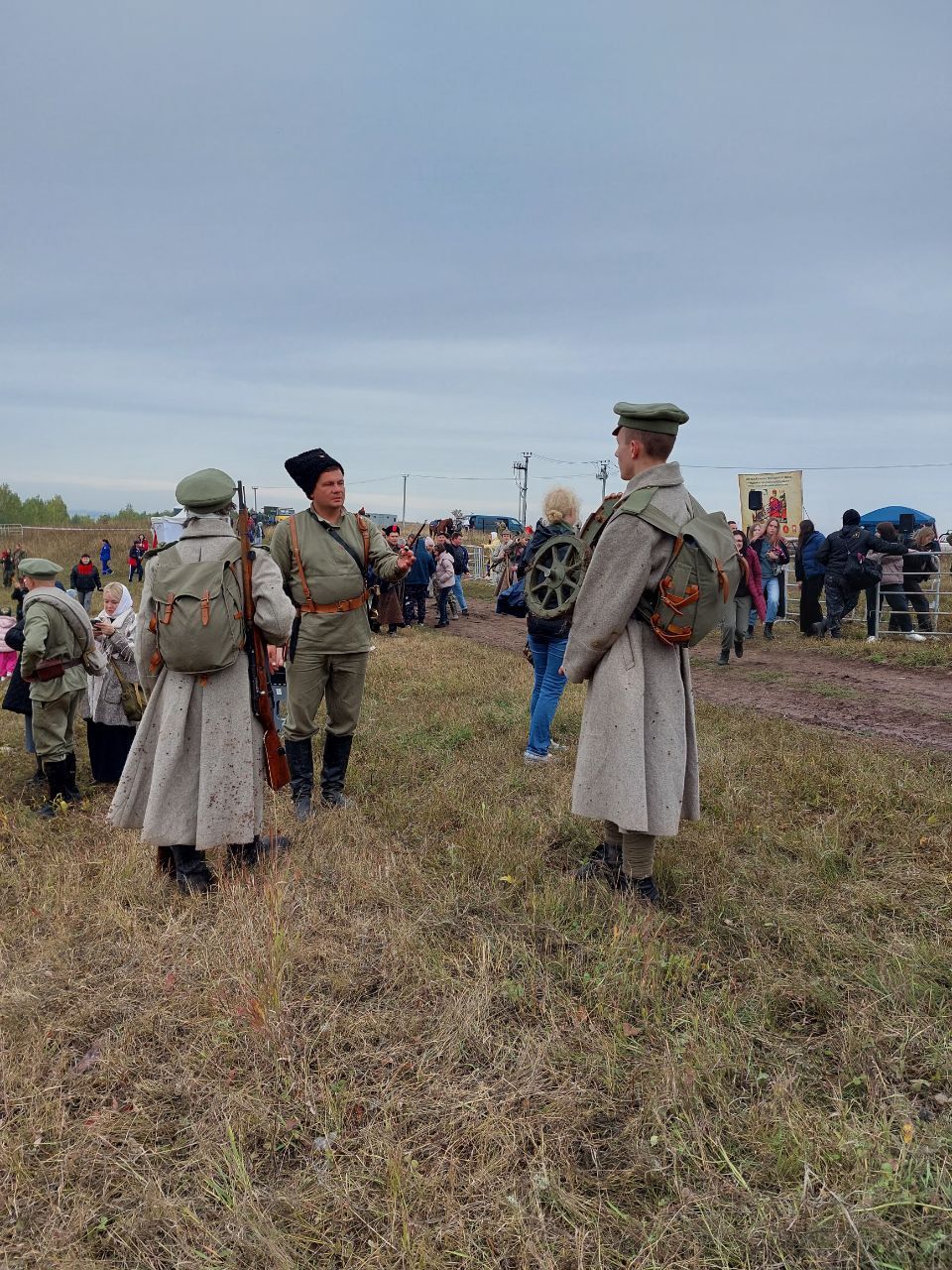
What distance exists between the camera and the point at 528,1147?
2.45 m

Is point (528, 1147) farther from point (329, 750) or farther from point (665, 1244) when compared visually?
point (329, 750)

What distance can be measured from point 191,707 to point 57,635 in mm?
2812

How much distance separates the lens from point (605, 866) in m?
4.11

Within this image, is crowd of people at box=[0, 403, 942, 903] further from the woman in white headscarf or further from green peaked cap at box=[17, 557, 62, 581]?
green peaked cap at box=[17, 557, 62, 581]

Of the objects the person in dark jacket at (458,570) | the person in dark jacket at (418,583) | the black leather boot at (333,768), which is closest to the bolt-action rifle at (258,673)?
the black leather boot at (333,768)

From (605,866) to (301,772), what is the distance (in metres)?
2.22

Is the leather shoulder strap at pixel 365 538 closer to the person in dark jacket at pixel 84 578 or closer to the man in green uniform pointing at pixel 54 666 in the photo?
the man in green uniform pointing at pixel 54 666

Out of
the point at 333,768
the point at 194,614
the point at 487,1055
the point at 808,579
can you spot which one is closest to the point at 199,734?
the point at 194,614

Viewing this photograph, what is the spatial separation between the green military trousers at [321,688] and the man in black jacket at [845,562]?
1024 cm

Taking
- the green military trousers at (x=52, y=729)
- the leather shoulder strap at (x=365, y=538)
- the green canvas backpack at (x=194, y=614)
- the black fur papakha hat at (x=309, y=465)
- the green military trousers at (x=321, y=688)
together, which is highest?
the black fur papakha hat at (x=309, y=465)

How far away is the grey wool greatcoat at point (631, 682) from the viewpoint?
3.57 metres

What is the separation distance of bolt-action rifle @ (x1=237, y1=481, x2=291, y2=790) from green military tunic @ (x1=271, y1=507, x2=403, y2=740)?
922 mm

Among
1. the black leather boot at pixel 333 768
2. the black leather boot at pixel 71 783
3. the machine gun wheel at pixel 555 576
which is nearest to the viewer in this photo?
the machine gun wheel at pixel 555 576

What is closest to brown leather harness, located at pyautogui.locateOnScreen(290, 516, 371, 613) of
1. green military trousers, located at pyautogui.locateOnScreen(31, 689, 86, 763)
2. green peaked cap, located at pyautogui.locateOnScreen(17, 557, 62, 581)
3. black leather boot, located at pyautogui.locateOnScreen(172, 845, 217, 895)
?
black leather boot, located at pyautogui.locateOnScreen(172, 845, 217, 895)
